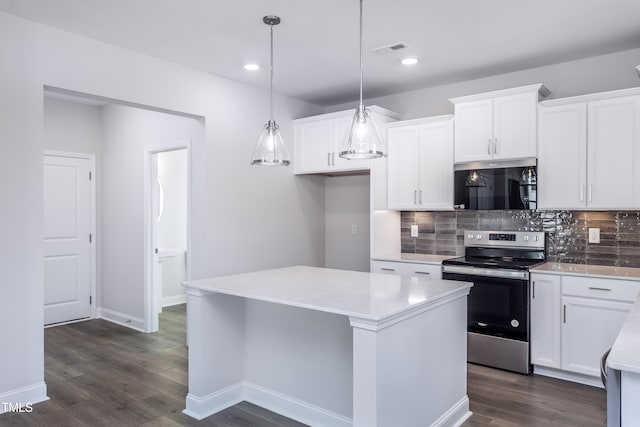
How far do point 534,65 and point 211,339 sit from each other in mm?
3480

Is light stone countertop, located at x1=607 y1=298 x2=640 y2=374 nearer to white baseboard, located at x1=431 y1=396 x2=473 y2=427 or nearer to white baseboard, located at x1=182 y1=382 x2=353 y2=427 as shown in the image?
white baseboard, located at x1=431 y1=396 x2=473 y2=427

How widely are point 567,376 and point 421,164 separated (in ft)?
7.11

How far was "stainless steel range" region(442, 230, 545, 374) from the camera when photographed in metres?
3.55

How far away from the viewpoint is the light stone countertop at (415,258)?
4150 millimetres

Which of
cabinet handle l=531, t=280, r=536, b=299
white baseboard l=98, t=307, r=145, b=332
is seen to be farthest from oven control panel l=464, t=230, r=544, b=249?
white baseboard l=98, t=307, r=145, b=332

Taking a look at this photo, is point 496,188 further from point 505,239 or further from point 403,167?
point 403,167

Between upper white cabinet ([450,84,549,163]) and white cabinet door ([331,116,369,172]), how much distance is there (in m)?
0.99

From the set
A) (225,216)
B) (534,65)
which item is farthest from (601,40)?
(225,216)

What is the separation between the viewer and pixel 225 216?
424 cm

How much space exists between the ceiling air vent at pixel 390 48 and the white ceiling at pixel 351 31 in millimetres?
A: 55

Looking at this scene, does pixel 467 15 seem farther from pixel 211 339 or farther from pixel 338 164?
pixel 211 339

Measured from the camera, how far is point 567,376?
3.47 m

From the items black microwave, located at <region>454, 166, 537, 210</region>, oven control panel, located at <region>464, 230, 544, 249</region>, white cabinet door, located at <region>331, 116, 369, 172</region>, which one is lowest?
oven control panel, located at <region>464, 230, 544, 249</region>

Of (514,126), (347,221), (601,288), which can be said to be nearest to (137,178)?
(347,221)
